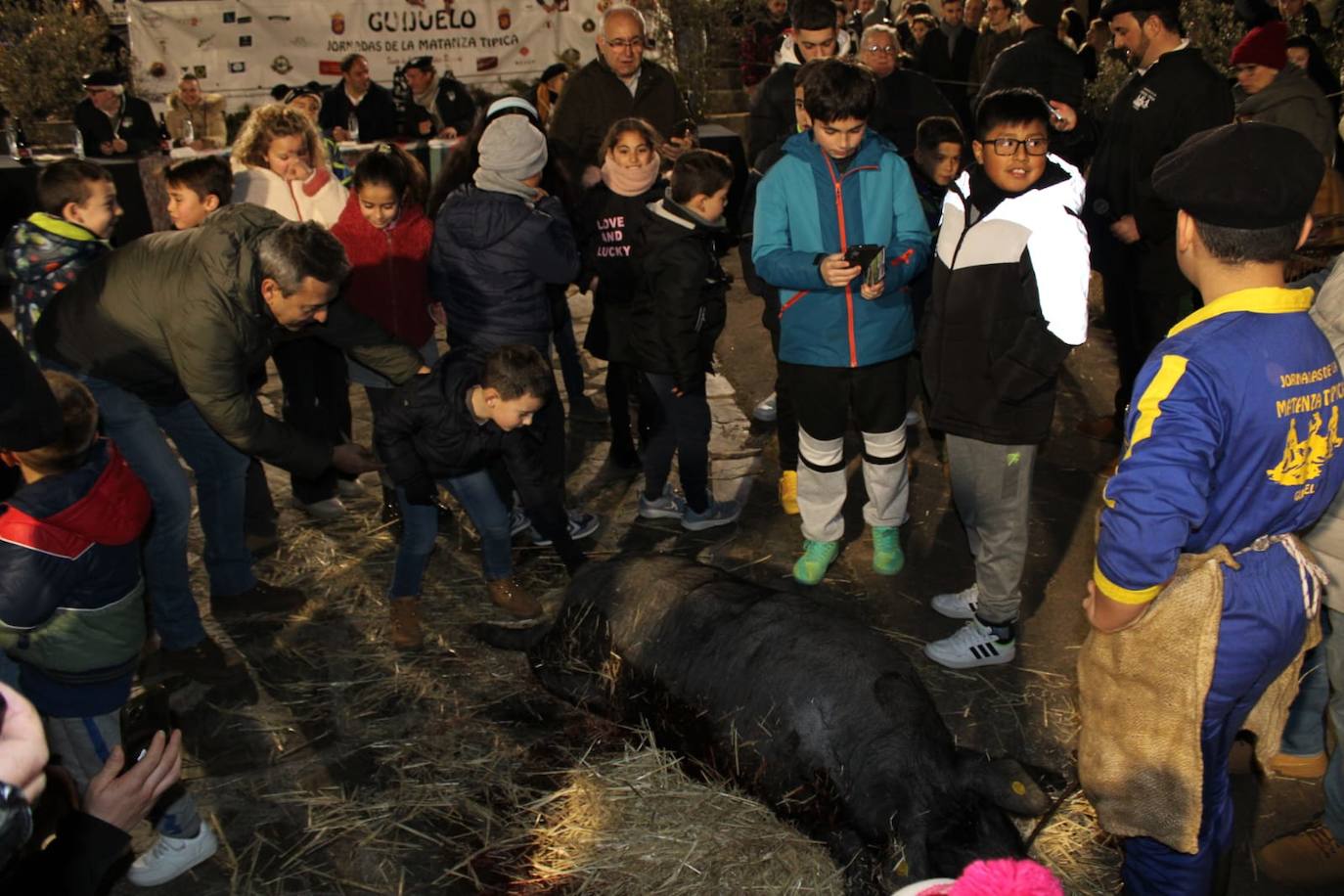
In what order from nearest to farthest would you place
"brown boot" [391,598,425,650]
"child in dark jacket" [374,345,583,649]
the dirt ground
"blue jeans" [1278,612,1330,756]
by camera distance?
1. the dirt ground
2. "blue jeans" [1278,612,1330,756]
3. "child in dark jacket" [374,345,583,649]
4. "brown boot" [391,598,425,650]

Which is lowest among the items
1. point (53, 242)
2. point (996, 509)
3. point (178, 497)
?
point (996, 509)

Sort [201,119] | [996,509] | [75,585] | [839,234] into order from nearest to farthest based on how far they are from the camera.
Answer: [75,585] → [996,509] → [839,234] → [201,119]

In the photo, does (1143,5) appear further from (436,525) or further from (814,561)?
(436,525)

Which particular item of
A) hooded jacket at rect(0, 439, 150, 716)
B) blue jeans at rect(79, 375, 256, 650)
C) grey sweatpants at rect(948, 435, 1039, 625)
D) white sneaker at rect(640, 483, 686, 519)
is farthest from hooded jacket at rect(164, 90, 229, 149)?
grey sweatpants at rect(948, 435, 1039, 625)

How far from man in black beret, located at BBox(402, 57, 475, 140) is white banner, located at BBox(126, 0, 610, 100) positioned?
2.66m

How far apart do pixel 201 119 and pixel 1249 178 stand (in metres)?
11.8

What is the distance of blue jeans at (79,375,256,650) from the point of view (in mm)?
4586

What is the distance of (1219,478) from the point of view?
2.71 metres

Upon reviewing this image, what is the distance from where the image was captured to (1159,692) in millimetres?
2861

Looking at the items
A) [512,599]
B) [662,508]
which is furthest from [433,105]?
[512,599]

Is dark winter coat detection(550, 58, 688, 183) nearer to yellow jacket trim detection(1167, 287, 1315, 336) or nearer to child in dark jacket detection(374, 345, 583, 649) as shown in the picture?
child in dark jacket detection(374, 345, 583, 649)

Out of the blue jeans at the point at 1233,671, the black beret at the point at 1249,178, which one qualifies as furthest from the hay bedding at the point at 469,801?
the black beret at the point at 1249,178

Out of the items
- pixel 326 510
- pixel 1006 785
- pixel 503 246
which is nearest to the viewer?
pixel 1006 785

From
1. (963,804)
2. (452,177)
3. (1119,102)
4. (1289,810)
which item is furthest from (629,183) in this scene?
(1289,810)
